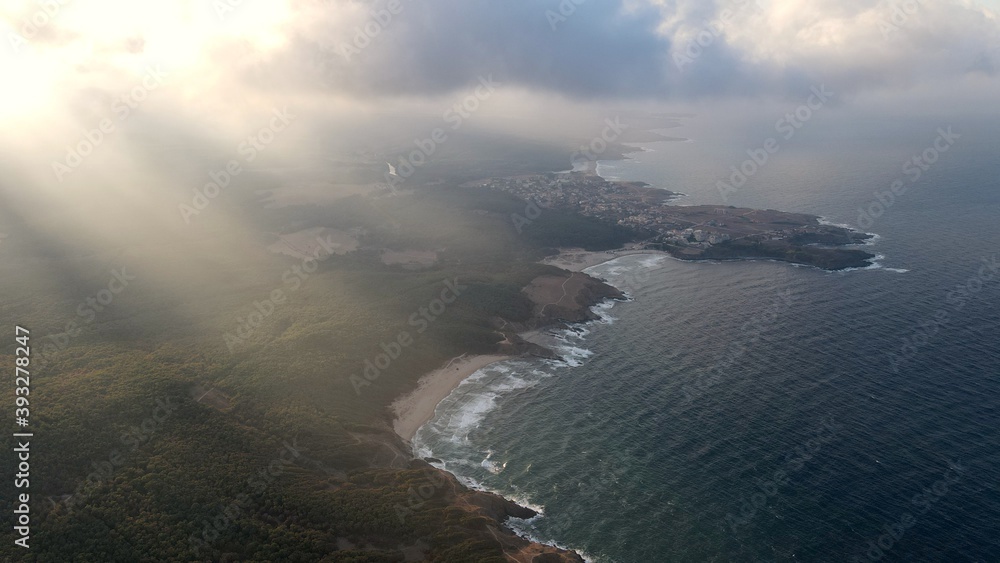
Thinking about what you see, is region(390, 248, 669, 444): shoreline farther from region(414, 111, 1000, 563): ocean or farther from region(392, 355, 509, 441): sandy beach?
region(414, 111, 1000, 563): ocean

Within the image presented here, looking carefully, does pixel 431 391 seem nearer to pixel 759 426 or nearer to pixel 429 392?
pixel 429 392

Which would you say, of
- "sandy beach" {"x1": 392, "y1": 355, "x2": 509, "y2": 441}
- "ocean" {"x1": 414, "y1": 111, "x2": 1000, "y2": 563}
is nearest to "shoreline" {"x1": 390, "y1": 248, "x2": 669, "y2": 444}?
"sandy beach" {"x1": 392, "y1": 355, "x2": 509, "y2": 441}

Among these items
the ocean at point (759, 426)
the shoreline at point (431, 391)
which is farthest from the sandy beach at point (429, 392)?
the ocean at point (759, 426)

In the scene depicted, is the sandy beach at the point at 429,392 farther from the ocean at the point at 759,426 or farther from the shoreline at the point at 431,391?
the ocean at the point at 759,426

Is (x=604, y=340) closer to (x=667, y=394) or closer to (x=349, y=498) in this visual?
(x=667, y=394)

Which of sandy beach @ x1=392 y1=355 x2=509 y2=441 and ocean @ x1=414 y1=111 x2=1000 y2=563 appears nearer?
ocean @ x1=414 y1=111 x2=1000 y2=563
